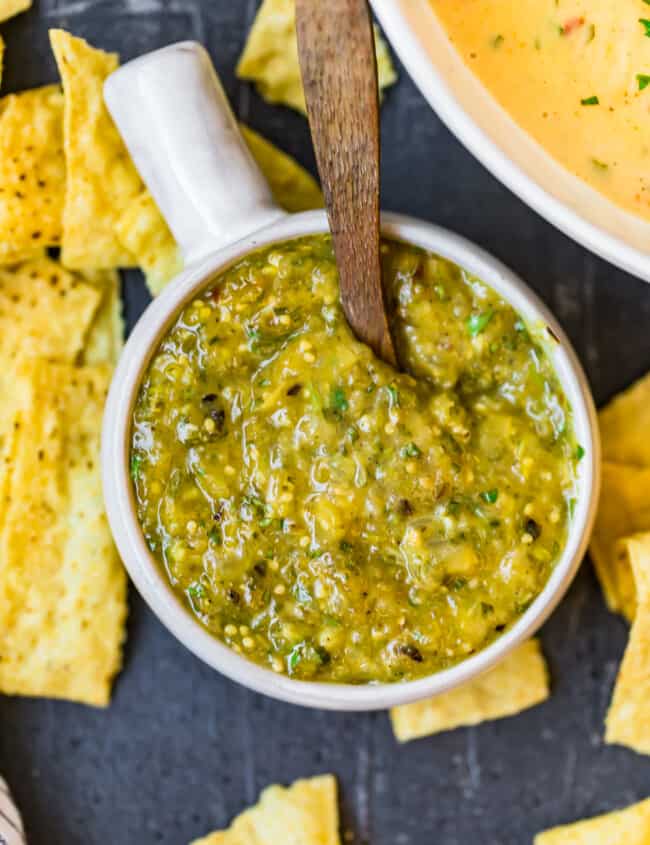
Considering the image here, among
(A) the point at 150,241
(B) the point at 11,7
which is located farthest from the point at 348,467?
(B) the point at 11,7

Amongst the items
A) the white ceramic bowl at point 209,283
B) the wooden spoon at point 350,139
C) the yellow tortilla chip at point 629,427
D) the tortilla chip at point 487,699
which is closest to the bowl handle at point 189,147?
the white ceramic bowl at point 209,283

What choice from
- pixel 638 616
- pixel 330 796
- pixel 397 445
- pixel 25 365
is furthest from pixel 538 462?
pixel 25 365

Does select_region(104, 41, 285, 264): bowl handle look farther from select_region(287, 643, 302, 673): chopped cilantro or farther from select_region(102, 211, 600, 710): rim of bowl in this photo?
select_region(287, 643, 302, 673): chopped cilantro

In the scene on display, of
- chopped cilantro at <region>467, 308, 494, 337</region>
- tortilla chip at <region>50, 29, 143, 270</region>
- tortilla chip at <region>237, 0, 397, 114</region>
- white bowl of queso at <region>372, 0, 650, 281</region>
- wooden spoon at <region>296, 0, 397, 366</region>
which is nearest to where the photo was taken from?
wooden spoon at <region>296, 0, 397, 366</region>

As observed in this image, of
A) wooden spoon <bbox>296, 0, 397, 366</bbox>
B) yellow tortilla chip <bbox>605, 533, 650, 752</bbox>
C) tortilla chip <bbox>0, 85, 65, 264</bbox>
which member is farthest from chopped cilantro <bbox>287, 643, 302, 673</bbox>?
tortilla chip <bbox>0, 85, 65, 264</bbox>

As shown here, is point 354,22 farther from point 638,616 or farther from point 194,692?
point 194,692

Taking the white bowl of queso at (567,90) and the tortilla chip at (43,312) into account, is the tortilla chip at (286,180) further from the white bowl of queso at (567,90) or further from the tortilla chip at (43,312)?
the white bowl of queso at (567,90)
